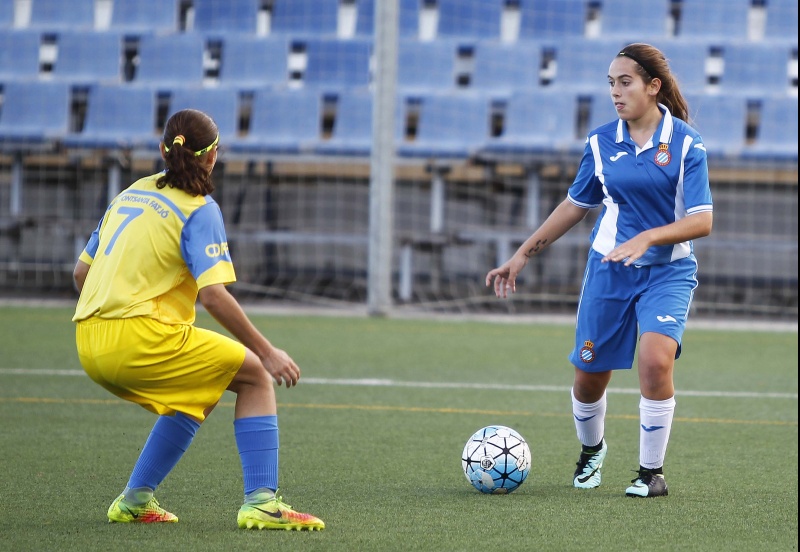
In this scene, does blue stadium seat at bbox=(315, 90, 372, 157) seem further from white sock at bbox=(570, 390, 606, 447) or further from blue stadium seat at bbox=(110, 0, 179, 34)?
white sock at bbox=(570, 390, 606, 447)

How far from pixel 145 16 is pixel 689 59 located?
6.89m

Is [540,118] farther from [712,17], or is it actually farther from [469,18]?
[712,17]

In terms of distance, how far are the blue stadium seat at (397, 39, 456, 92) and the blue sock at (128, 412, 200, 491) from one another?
10.6 meters

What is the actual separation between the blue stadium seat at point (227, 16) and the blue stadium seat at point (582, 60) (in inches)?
156

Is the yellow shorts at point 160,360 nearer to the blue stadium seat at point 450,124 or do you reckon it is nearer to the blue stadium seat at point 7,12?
the blue stadium seat at point 450,124

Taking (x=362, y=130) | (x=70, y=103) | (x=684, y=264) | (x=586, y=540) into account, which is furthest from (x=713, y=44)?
(x=586, y=540)

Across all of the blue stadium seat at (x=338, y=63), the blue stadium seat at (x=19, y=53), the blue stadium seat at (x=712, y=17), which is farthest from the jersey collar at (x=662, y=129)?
the blue stadium seat at (x=19, y=53)

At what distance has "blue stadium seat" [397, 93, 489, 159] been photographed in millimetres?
12750

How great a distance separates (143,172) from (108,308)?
33.3 feet

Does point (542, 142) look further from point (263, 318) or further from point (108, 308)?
point (108, 308)

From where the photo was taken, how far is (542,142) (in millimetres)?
12453

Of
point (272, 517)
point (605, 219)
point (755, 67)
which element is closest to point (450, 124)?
point (755, 67)

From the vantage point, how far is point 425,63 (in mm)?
13906

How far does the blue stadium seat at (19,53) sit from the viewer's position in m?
14.3
